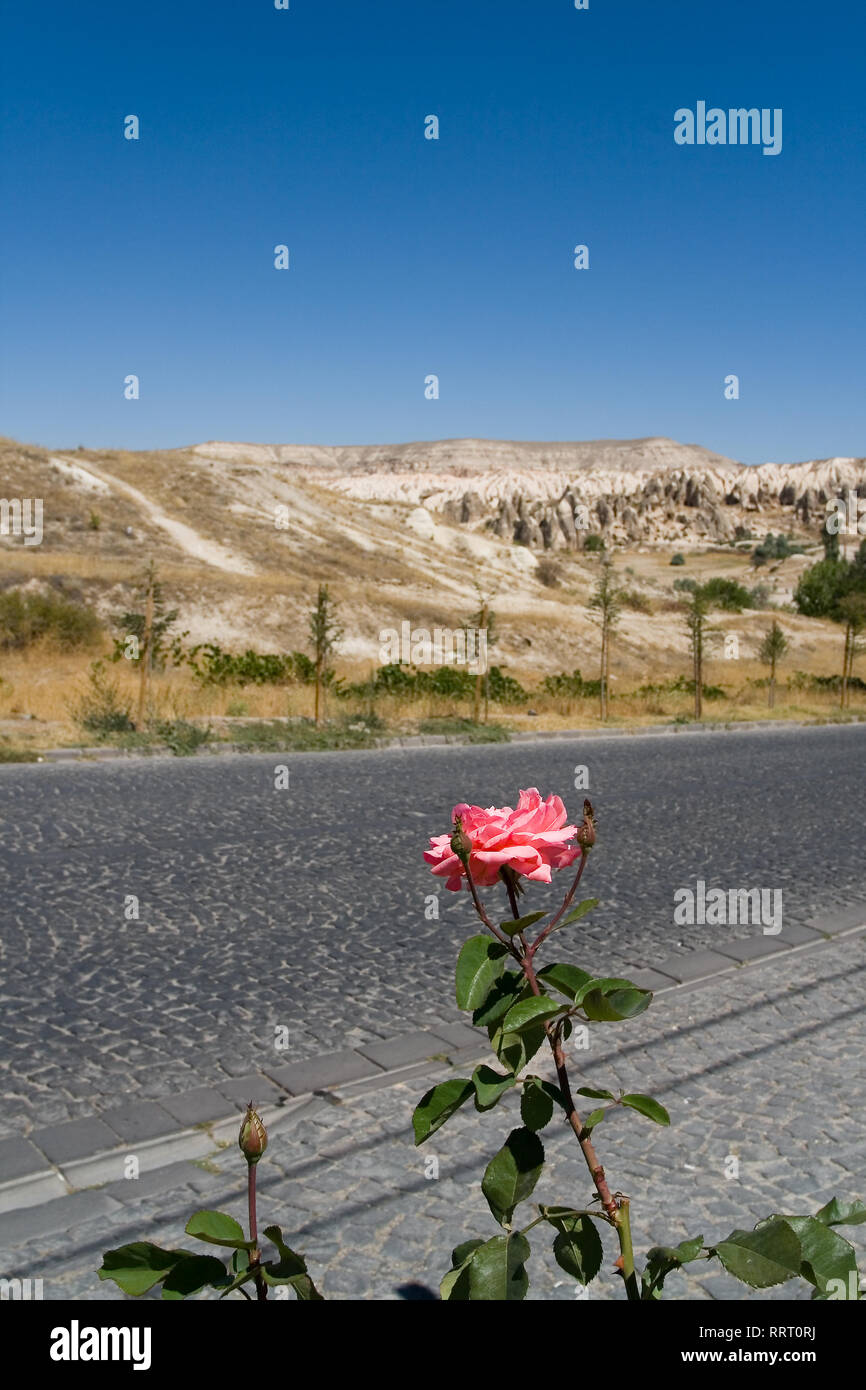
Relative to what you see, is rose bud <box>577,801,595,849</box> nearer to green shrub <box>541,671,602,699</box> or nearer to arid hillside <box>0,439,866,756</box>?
arid hillside <box>0,439,866,756</box>

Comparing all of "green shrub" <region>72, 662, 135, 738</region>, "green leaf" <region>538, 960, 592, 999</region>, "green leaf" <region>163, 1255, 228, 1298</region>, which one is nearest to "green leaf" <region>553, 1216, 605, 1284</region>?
"green leaf" <region>538, 960, 592, 999</region>

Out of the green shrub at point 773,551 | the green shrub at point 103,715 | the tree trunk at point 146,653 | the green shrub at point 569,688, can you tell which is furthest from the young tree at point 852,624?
the green shrub at point 773,551

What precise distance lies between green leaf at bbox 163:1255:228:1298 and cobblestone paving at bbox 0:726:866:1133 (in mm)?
2844

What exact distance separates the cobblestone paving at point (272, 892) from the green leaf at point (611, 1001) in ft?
10.3

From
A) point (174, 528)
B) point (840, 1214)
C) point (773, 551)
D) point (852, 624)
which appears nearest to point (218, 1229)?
point (840, 1214)

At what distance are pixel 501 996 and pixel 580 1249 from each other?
14.3 inches

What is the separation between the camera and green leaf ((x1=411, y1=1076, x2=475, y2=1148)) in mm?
1518

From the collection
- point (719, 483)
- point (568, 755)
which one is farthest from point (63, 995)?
point (719, 483)

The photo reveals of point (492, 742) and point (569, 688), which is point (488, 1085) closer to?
point (492, 742)

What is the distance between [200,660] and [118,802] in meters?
19.0

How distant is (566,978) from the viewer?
1523 mm

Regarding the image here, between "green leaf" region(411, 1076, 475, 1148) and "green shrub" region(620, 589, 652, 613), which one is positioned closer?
"green leaf" region(411, 1076, 475, 1148)

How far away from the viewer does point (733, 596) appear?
62906 mm
